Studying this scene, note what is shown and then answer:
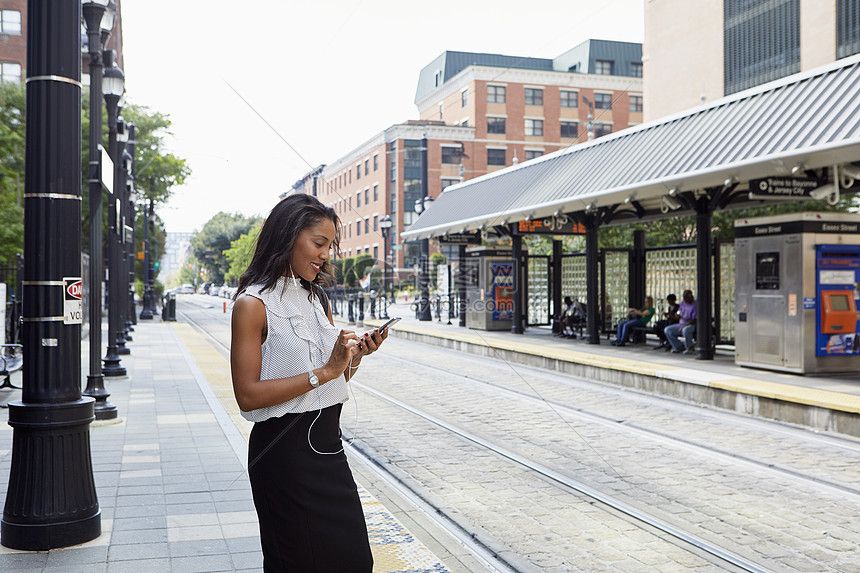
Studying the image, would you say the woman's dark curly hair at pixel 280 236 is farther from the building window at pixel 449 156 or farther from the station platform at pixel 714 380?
the building window at pixel 449 156

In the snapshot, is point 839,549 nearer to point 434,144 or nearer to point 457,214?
point 457,214

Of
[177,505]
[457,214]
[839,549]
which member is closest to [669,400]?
[839,549]

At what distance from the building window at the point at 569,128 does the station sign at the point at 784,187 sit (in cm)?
6157

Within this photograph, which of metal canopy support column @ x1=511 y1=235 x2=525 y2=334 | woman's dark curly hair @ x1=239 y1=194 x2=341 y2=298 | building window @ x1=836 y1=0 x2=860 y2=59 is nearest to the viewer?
woman's dark curly hair @ x1=239 y1=194 x2=341 y2=298

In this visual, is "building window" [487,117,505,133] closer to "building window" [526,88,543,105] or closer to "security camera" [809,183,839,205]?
"building window" [526,88,543,105]

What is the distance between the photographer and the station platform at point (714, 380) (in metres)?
10.1

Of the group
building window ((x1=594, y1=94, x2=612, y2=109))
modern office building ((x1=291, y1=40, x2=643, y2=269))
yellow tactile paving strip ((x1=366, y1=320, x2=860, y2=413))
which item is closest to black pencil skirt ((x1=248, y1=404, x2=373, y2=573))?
yellow tactile paving strip ((x1=366, y1=320, x2=860, y2=413))

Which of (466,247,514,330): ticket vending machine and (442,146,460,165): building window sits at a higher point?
(442,146,460,165): building window

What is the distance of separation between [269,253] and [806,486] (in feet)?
19.6

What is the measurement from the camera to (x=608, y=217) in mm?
21547

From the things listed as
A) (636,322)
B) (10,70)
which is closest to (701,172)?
(636,322)

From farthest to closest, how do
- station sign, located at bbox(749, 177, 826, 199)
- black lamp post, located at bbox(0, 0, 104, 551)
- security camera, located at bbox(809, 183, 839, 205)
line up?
security camera, located at bbox(809, 183, 839, 205) < station sign, located at bbox(749, 177, 826, 199) < black lamp post, located at bbox(0, 0, 104, 551)

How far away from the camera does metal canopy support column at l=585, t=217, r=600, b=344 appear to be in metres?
20.7

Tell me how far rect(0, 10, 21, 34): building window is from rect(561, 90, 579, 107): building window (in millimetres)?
43759
